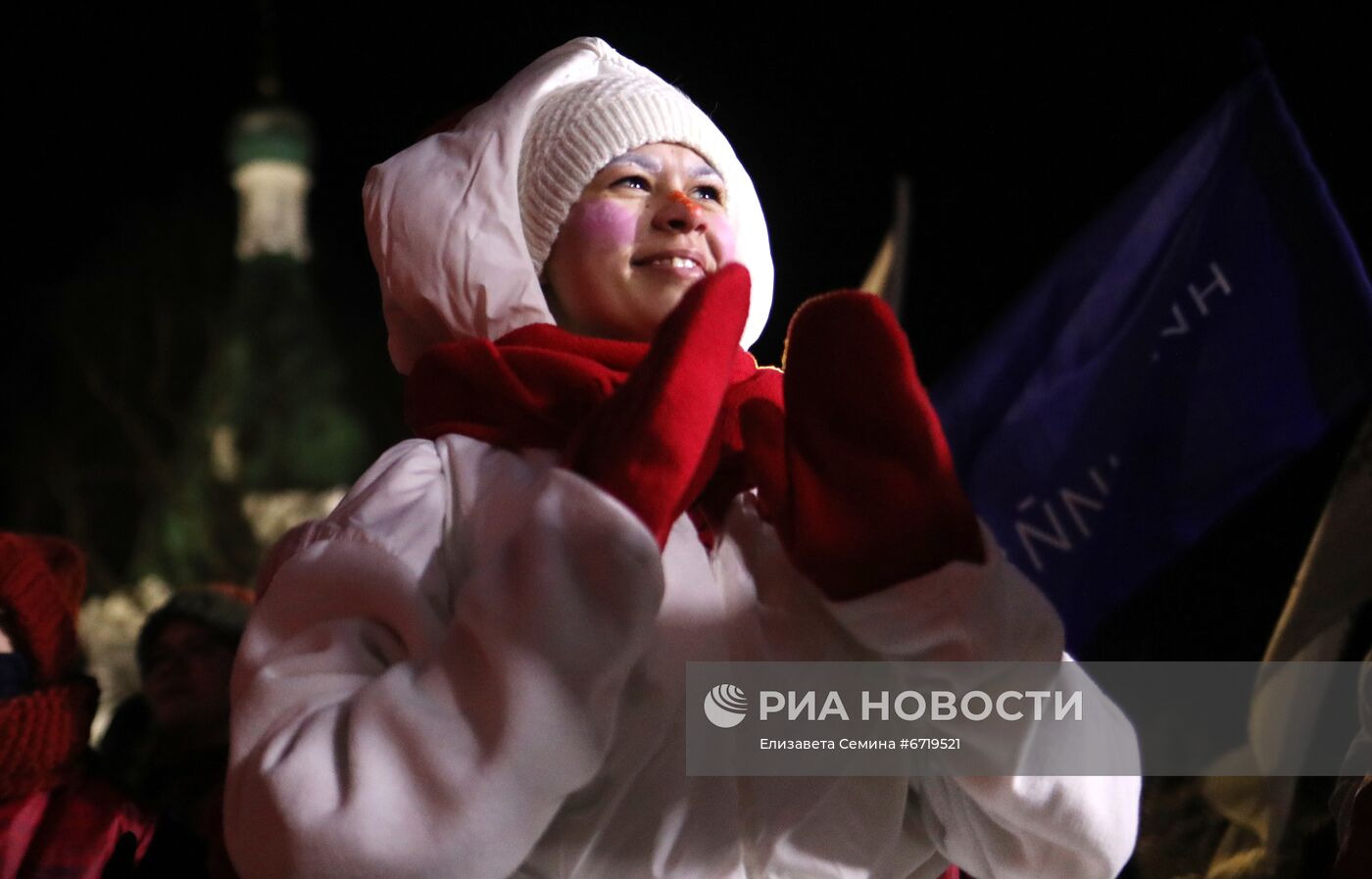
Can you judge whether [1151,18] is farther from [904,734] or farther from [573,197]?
[904,734]

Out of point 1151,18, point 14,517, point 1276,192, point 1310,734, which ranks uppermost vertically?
point 1151,18

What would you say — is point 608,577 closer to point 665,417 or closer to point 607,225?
point 665,417

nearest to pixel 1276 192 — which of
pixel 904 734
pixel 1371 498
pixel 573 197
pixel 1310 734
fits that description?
pixel 1371 498

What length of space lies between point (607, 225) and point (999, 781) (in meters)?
0.94

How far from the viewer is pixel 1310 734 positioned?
3.20 meters

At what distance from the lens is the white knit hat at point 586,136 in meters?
2.38

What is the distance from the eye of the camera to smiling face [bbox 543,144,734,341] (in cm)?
231

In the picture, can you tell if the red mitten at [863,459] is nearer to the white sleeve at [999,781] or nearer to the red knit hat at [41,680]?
the white sleeve at [999,781]

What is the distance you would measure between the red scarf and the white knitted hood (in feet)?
0.42

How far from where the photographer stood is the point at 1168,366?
395cm

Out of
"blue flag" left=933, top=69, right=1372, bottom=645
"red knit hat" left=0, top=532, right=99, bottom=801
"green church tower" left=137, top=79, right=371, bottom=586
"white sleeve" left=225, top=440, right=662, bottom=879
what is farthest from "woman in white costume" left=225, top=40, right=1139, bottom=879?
"green church tower" left=137, top=79, right=371, bottom=586

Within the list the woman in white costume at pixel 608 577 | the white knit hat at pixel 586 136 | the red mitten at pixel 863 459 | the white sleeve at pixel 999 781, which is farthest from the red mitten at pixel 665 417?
the white knit hat at pixel 586 136

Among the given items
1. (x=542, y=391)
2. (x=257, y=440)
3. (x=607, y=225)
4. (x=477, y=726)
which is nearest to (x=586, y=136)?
(x=607, y=225)

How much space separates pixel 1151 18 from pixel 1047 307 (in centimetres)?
75
